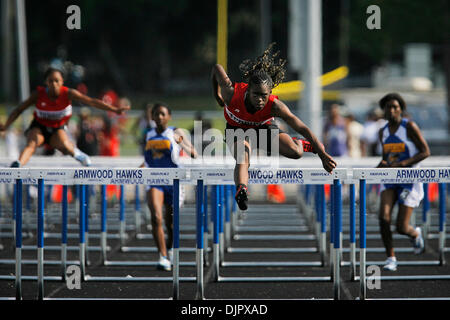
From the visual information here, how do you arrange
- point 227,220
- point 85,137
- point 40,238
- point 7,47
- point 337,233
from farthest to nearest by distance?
point 7,47, point 85,137, point 227,220, point 337,233, point 40,238

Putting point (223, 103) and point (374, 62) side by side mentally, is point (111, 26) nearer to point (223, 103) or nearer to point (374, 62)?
point (374, 62)

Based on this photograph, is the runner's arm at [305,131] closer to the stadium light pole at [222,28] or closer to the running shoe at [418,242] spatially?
the running shoe at [418,242]

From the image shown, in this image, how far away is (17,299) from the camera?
24.0 feet

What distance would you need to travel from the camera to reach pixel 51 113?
9625 millimetres

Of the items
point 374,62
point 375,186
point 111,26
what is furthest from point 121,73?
point 375,186

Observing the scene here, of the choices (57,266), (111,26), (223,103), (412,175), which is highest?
(111,26)

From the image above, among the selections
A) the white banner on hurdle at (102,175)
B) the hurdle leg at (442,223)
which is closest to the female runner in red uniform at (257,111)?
the white banner on hurdle at (102,175)

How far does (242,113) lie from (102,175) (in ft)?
4.53

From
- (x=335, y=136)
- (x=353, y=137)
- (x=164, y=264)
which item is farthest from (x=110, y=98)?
(x=164, y=264)

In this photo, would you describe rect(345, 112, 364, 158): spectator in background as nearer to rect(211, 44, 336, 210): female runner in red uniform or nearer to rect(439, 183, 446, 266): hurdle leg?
rect(439, 183, 446, 266): hurdle leg

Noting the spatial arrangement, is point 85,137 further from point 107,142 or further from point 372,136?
point 372,136

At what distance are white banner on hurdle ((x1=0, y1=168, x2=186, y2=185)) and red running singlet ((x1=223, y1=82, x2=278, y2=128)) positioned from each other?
0.66 meters
